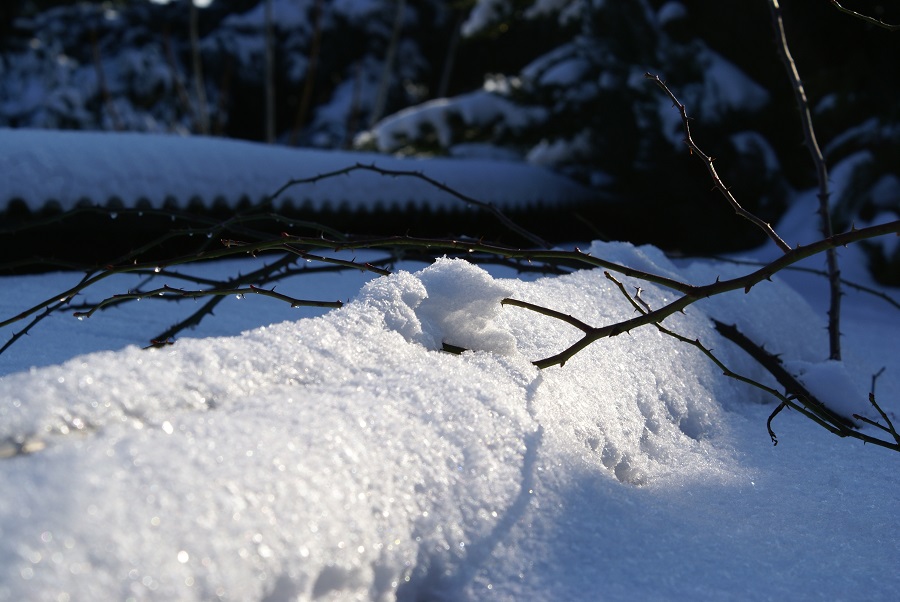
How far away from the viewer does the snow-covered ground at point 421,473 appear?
0.44 m

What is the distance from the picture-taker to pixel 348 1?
30.4 feet

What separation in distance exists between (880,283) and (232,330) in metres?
2.78

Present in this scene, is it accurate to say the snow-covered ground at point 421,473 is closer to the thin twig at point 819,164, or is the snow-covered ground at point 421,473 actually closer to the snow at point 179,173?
the thin twig at point 819,164

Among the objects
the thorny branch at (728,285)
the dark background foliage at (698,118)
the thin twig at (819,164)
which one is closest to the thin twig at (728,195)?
the thorny branch at (728,285)

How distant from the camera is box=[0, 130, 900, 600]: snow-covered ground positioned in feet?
1.43

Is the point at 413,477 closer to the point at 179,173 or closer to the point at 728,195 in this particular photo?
the point at 728,195

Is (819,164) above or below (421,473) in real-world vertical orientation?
above

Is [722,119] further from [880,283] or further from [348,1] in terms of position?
[348,1]

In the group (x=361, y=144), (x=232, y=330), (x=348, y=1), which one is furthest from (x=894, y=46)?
(x=348, y=1)

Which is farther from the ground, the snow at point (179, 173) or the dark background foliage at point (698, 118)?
the dark background foliage at point (698, 118)

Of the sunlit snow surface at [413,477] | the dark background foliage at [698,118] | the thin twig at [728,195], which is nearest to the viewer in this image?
the sunlit snow surface at [413,477]

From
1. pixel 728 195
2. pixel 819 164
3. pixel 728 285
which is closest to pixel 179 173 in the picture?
pixel 819 164

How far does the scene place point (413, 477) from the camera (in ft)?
1.88

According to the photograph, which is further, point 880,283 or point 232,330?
point 880,283
